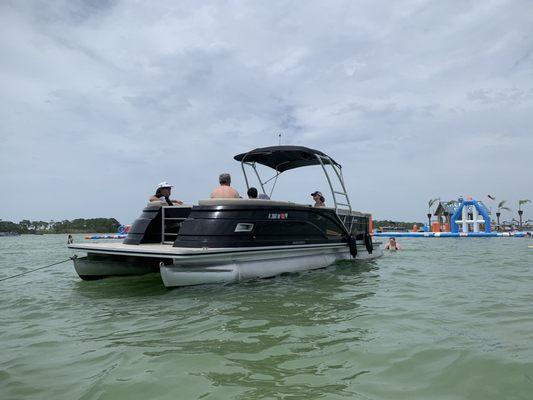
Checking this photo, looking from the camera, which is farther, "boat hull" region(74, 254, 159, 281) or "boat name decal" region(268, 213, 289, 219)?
"boat hull" region(74, 254, 159, 281)

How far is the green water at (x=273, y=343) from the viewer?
97.3 inches

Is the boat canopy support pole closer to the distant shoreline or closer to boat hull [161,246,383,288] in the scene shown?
boat hull [161,246,383,288]

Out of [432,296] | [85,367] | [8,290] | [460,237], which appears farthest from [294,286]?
[460,237]

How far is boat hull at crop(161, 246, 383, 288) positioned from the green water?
0.20 m

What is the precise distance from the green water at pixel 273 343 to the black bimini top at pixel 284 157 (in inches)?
141

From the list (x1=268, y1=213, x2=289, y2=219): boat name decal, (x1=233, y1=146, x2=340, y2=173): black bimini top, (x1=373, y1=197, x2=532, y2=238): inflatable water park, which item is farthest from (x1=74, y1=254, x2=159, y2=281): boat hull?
(x1=373, y1=197, x2=532, y2=238): inflatable water park

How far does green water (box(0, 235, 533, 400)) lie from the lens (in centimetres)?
247

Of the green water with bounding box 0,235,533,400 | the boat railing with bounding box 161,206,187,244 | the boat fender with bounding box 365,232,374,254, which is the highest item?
the boat railing with bounding box 161,206,187,244

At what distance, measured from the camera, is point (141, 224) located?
769 cm

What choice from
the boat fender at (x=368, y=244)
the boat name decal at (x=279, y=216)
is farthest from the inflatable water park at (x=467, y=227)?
the boat name decal at (x=279, y=216)

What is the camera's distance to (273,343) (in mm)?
3295

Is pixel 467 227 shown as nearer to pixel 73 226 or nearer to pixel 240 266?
pixel 240 266

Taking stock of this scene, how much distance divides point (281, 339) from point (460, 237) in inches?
1216

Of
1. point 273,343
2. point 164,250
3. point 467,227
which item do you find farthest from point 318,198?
point 467,227
